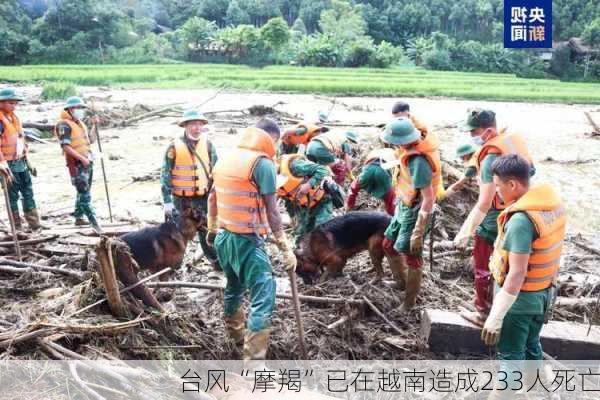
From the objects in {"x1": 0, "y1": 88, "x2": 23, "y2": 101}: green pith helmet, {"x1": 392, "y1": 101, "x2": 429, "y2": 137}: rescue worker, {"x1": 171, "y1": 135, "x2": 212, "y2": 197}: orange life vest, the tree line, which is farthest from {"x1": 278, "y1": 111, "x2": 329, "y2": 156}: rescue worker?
the tree line

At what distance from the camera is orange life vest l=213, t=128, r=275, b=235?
4172 mm

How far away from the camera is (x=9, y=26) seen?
1854 inches

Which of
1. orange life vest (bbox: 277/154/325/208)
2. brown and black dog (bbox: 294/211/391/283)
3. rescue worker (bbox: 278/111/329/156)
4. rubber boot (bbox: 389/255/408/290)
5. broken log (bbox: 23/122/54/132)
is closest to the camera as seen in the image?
rubber boot (bbox: 389/255/408/290)

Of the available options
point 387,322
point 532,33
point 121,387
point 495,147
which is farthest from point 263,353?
point 532,33

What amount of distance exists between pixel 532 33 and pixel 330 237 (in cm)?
2206

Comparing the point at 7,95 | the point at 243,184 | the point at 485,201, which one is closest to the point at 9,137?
the point at 7,95

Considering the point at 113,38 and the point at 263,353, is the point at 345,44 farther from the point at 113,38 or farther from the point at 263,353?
the point at 263,353

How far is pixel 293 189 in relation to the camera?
241 inches

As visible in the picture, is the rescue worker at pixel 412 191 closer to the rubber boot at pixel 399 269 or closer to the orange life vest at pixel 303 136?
the rubber boot at pixel 399 269

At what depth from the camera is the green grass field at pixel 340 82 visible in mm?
30812

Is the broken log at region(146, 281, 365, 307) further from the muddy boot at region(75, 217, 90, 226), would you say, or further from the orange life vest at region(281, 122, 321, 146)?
the muddy boot at region(75, 217, 90, 226)

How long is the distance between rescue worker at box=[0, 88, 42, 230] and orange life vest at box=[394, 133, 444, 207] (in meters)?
5.34

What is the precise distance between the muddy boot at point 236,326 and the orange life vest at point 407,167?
200 cm

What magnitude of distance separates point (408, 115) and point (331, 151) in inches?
47.1
